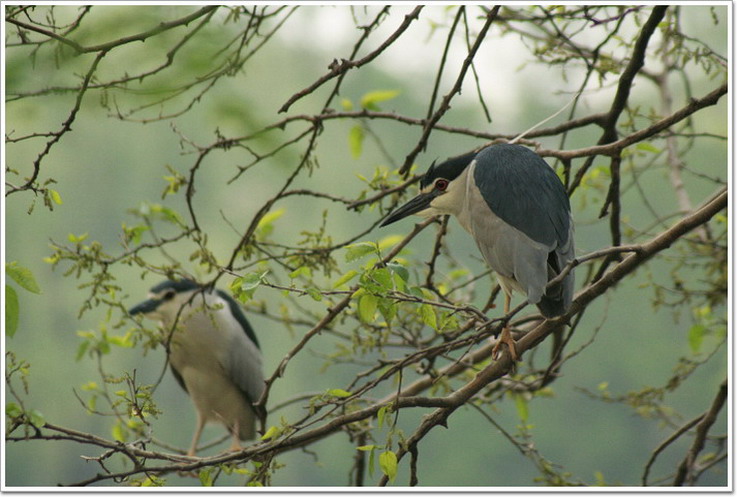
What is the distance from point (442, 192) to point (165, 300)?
1.15 meters

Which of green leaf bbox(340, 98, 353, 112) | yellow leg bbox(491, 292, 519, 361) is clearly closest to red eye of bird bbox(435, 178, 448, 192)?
yellow leg bbox(491, 292, 519, 361)

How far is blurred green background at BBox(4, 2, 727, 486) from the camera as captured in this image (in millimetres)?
1813

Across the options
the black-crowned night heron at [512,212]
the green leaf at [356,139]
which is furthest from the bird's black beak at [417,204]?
the green leaf at [356,139]

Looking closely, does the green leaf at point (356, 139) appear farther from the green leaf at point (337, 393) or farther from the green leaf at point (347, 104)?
the green leaf at point (337, 393)

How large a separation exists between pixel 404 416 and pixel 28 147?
1.73 meters

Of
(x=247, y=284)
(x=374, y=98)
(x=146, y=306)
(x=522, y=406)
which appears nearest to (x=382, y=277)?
(x=247, y=284)

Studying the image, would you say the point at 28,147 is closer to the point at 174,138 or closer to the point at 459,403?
the point at 174,138

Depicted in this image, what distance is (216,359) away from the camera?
2230mm

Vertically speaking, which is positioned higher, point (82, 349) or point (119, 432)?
point (82, 349)

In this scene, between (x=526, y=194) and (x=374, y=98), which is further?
(x=374, y=98)

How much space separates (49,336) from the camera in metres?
2.05

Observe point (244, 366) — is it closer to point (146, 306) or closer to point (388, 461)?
point (146, 306)

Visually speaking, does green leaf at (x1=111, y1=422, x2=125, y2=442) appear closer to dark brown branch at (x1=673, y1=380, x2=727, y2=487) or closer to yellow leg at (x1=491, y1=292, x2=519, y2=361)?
yellow leg at (x1=491, y1=292, x2=519, y2=361)
